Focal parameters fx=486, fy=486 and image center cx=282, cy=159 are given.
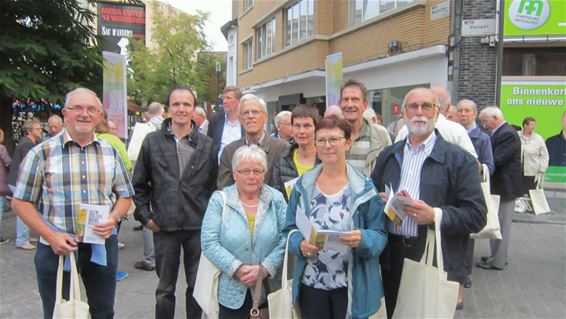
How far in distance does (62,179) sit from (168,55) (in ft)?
85.5

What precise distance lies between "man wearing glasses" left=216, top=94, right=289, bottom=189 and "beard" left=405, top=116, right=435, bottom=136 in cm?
132

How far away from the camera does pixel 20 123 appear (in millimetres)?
11391

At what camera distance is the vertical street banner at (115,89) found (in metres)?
8.25

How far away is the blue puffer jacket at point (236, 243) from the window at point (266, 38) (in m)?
22.2

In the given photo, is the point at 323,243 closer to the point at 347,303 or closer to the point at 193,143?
the point at 347,303

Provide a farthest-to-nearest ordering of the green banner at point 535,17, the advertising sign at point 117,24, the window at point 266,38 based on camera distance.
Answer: the window at point 266,38, the green banner at point 535,17, the advertising sign at point 117,24

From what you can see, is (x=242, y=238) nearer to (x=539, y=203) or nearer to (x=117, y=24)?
(x=539, y=203)

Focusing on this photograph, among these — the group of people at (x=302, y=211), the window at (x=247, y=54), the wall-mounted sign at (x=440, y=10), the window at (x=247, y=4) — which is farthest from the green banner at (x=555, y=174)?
the window at (x=247, y=4)

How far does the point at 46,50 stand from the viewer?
9234mm

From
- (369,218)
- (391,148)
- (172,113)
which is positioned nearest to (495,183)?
(391,148)

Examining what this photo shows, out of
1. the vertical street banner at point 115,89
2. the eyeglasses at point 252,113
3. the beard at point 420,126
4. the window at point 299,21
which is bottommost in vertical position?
the beard at point 420,126

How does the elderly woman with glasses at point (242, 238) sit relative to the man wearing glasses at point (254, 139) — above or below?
below

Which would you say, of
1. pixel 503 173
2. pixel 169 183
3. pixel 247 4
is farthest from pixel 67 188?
pixel 247 4

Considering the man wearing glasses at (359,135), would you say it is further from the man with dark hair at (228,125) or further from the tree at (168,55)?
the tree at (168,55)
